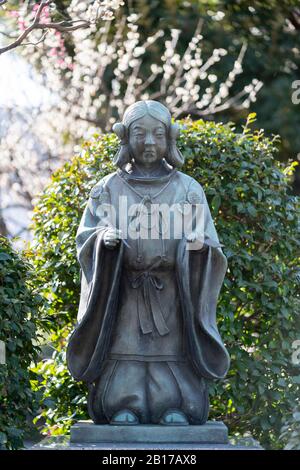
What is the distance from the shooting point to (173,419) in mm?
6223

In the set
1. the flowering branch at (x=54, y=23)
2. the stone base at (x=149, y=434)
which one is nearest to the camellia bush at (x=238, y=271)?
the flowering branch at (x=54, y=23)

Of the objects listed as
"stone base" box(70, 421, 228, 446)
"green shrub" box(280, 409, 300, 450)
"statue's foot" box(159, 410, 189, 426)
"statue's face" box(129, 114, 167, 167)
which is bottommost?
"green shrub" box(280, 409, 300, 450)

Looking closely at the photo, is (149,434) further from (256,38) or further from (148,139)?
(256,38)

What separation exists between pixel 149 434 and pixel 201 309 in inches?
31.2

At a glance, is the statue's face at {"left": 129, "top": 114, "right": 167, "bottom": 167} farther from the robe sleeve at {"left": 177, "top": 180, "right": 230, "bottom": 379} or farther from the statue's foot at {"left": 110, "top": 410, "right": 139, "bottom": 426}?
the statue's foot at {"left": 110, "top": 410, "right": 139, "bottom": 426}

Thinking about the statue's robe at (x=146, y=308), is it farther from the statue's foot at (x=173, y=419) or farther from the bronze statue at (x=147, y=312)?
the statue's foot at (x=173, y=419)

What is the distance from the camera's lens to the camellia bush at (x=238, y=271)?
8328 millimetres

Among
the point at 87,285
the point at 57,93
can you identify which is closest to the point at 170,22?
the point at 57,93

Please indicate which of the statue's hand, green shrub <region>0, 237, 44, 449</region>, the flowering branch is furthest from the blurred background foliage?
the statue's hand

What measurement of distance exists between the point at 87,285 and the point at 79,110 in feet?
33.4

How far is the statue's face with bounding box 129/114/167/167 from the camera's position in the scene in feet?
21.2

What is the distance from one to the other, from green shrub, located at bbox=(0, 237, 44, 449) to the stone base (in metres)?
0.94

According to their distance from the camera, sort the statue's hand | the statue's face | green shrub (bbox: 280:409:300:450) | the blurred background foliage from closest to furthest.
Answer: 1. the statue's hand
2. the statue's face
3. green shrub (bbox: 280:409:300:450)
4. the blurred background foliage

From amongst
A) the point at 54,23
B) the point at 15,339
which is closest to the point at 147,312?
the point at 15,339
